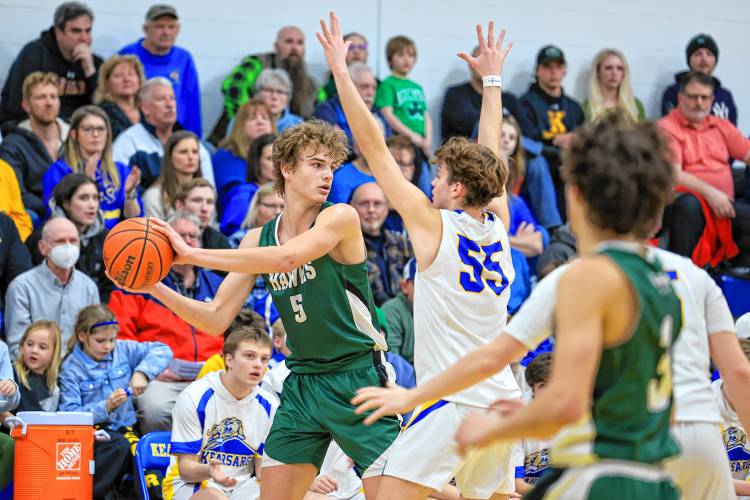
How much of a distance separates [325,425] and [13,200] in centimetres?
457

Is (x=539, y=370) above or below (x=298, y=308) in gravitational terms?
below

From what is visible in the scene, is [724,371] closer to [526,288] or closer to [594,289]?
[594,289]

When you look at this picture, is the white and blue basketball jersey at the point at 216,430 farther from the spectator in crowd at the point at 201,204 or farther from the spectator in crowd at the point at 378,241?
the spectator in crowd at the point at 378,241

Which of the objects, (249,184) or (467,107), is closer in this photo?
(249,184)

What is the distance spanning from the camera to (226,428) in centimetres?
671

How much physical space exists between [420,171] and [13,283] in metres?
4.15

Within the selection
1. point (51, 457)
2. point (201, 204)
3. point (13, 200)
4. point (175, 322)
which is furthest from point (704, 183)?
point (51, 457)

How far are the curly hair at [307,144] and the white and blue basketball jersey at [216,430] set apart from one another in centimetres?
205

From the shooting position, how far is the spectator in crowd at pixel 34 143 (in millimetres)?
8891

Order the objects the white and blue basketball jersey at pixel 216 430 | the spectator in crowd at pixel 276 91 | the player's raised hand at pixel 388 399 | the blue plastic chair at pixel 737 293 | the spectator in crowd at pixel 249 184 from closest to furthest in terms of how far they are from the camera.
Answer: the player's raised hand at pixel 388 399
the white and blue basketball jersey at pixel 216 430
the spectator in crowd at pixel 249 184
the blue plastic chair at pixel 737 293
the spectator in crowd at pixel 276 91

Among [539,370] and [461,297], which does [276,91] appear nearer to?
[539,370]

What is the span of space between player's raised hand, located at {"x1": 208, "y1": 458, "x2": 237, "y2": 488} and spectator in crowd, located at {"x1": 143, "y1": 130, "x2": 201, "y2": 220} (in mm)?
3039

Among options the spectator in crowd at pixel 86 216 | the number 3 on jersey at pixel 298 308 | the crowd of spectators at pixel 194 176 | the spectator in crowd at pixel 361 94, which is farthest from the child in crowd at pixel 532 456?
the spectator in crowd at pixel 361 94

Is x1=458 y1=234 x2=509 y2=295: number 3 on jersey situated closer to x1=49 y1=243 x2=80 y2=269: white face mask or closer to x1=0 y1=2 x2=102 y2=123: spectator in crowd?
x1=49 y1=243 x2=80 y2=269: white face mask
